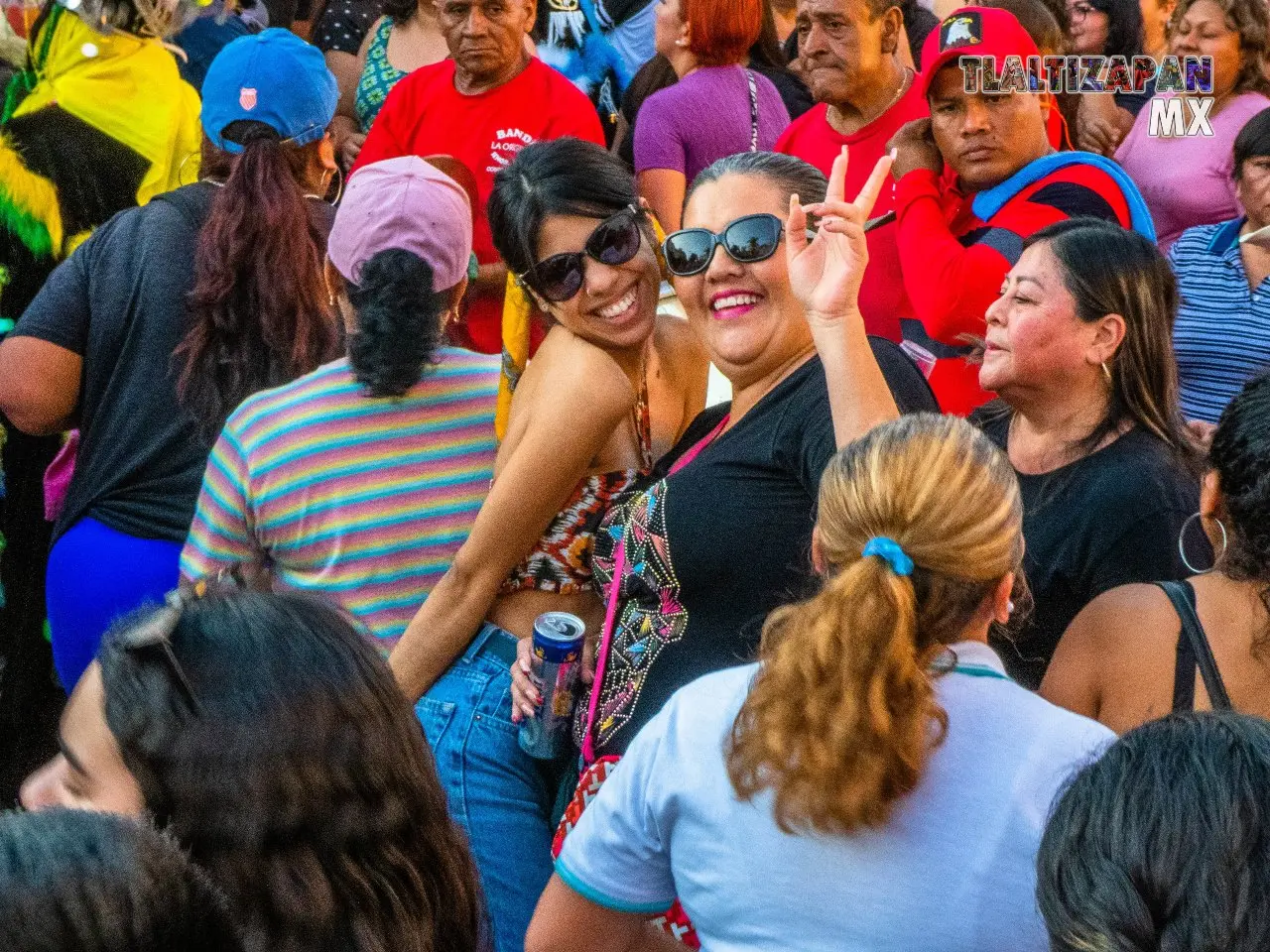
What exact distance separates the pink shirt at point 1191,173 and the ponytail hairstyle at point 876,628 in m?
2.72

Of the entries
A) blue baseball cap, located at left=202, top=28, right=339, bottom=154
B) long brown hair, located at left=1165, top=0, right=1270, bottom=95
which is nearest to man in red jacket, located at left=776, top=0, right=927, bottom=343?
long brown hair, located at left=1165, top=0, right=1270, bottom=95

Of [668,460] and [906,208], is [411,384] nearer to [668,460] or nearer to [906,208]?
[668,460]

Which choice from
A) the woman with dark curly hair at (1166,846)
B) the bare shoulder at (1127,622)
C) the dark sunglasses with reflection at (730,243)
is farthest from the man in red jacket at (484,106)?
the woman with dark curly hair at (1166,846)

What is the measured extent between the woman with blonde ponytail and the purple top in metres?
3.04

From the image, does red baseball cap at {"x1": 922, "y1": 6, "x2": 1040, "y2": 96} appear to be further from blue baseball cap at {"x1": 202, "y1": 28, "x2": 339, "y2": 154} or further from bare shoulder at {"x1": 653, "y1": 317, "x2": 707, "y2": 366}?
blue baseball cap at {"x1": 202, "y1": 28, "x2": 339, "y2": 154}

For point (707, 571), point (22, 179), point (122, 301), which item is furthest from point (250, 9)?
point (707, 571)

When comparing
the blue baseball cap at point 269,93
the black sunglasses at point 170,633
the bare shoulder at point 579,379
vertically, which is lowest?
the bare shoulder at point 579,379

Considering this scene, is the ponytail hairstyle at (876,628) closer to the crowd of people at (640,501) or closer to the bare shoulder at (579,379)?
the crowd of people at (640,501)

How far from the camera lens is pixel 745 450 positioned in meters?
2.21

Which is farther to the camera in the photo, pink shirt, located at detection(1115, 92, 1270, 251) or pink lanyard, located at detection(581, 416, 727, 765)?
pink shirt, located at detection(1115, 92, 1270, 251)

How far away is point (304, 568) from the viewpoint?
8.35 feet

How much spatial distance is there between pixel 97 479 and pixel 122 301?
369mm

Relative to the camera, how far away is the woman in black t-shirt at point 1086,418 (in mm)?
2365

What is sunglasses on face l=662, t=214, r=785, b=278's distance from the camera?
2.46 meters
